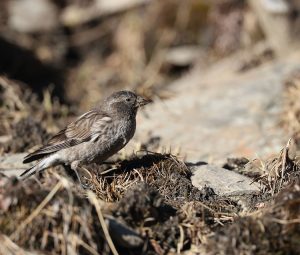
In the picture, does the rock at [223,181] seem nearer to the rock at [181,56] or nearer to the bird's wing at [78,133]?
the bird's wing at [78,133]

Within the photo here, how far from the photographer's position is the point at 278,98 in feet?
35.2

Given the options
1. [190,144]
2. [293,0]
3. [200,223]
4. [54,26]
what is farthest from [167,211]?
[54,26]

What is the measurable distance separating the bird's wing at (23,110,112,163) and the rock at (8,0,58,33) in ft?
28.3

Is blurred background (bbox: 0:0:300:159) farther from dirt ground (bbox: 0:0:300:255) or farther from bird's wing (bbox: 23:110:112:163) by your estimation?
bird's wing (bbox: 23:110:112:163)

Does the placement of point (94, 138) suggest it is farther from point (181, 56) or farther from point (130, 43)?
point (130, 43)

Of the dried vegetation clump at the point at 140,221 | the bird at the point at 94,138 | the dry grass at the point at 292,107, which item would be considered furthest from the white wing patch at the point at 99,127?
the dry grass at the point at 292,107

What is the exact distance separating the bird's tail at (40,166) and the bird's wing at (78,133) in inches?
2.4

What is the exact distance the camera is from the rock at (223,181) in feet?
20.6

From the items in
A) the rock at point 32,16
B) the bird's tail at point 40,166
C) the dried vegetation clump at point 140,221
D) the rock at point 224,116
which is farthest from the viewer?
the rock at point 32,16

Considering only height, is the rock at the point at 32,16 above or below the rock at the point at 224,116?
above

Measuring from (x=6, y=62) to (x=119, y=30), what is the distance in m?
2.94

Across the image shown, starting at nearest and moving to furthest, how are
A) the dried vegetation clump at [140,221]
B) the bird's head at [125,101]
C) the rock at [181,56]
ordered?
the dried vegetation clump at [140,221] < the bird's head at [125,101] < the rock at [181,56]

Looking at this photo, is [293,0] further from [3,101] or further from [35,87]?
[3,101]

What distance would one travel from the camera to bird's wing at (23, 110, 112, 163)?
738cm
